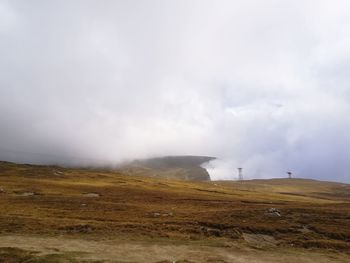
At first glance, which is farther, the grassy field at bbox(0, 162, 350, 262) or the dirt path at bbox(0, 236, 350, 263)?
the grassy field at bbox(0, 162, 350, 262)

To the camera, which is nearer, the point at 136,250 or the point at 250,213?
the point at 136,250

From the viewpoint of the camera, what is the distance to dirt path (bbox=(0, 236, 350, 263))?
3366cm

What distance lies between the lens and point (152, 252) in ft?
119

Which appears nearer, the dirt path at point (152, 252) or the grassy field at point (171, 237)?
the dirt path at point (152, 252)

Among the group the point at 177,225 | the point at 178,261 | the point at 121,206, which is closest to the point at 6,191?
the point at 121,206

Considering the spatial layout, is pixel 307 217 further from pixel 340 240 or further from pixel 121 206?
pixel 121 206

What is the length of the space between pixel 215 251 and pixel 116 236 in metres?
11.0

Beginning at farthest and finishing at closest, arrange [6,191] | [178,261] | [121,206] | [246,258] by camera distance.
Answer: [6,191] → [121,206] → [246,258] → [178,261]

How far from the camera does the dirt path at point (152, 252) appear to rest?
110 feet

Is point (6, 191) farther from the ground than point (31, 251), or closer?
farther from the ground

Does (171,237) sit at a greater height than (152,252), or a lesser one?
greater

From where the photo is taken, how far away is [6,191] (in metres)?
96.6

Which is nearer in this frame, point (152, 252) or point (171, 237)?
point (152, 252)

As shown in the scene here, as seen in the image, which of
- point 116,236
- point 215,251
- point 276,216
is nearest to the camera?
point 215,251
